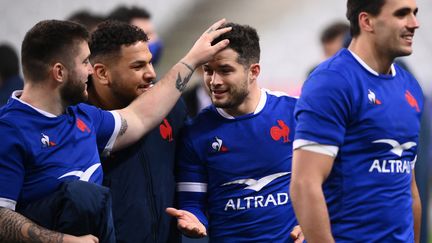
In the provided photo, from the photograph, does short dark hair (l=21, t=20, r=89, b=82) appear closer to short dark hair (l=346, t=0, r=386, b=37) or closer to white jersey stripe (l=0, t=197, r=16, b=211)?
white jersey stripe (l=0, t=197, r=16, b=211)

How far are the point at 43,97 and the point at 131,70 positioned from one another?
1.91ft

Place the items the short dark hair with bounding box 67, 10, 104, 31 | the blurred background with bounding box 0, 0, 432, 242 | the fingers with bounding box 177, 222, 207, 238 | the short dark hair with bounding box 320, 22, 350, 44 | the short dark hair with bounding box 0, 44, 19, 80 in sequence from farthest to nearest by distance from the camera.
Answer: the blurred background with bounding box 0, 0, 432, 242
the short dark hair with bounding box 320, 22, 350, 44
the short dark hair with bounding box 0, 44, 19, 80
the short dark hair with bounding box 67, 10, 104, 31
the fingers with bounding box 177, 222, 207, 238

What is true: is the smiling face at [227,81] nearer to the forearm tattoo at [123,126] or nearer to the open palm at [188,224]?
the forearm tattoo at [123,126]

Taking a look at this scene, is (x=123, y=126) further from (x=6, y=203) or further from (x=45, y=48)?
(x=6, y=203)

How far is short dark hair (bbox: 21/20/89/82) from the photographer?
364cm

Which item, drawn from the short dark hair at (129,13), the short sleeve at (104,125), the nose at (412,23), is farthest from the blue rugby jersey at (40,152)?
the short dark hair at (129,13)

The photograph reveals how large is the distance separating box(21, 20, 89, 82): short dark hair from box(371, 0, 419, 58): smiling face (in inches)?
46.1

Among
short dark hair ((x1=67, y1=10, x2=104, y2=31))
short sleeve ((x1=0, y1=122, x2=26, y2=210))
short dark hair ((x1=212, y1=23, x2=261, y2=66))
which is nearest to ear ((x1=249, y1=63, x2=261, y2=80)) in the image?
short dark hair ((x1=212, y1=23, x2=261, y2=66))

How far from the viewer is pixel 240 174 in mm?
4035

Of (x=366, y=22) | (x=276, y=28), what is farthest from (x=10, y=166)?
(x=276, y=28)

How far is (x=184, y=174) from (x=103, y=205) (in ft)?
2.25

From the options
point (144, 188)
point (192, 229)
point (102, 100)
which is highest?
point (102, 100)

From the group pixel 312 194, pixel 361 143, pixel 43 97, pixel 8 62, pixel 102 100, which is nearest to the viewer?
pixel 312 194

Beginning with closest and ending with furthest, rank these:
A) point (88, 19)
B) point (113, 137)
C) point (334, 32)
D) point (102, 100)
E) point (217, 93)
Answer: point (113, 137) < point (217, 93) < point (102, 100) < point (88, 19) < point (334, 32)
